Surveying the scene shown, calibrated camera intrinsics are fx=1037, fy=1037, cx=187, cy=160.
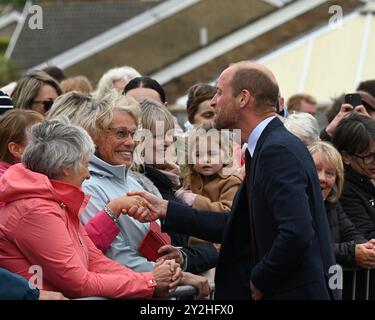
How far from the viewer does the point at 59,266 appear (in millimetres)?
5238

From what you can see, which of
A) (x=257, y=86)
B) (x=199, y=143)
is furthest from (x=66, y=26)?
(x=257, y=86)

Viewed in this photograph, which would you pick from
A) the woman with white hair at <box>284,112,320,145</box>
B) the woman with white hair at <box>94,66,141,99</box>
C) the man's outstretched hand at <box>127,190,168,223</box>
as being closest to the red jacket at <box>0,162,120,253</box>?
the man's outstretched hand at <box>127,190,168,223</box>

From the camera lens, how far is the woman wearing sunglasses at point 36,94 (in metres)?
8.17

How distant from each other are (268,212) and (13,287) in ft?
4.28

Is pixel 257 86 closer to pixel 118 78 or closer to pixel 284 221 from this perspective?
pixel 284 221

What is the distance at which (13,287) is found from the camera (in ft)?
16.4

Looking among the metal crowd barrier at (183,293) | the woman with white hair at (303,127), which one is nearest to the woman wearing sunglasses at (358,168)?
the woman with white hair at (303,127)

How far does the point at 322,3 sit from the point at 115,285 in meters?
16.1

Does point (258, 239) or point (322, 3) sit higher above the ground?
point (322, 3)

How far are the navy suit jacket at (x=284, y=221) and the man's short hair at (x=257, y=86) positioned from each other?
134 millimetres

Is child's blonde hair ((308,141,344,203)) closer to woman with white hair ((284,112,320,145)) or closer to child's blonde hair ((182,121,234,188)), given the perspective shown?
woman with white hair ((284,112,320,145))

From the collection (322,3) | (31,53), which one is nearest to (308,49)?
(322,3)

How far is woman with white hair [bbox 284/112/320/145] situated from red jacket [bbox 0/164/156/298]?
7.55 feet
